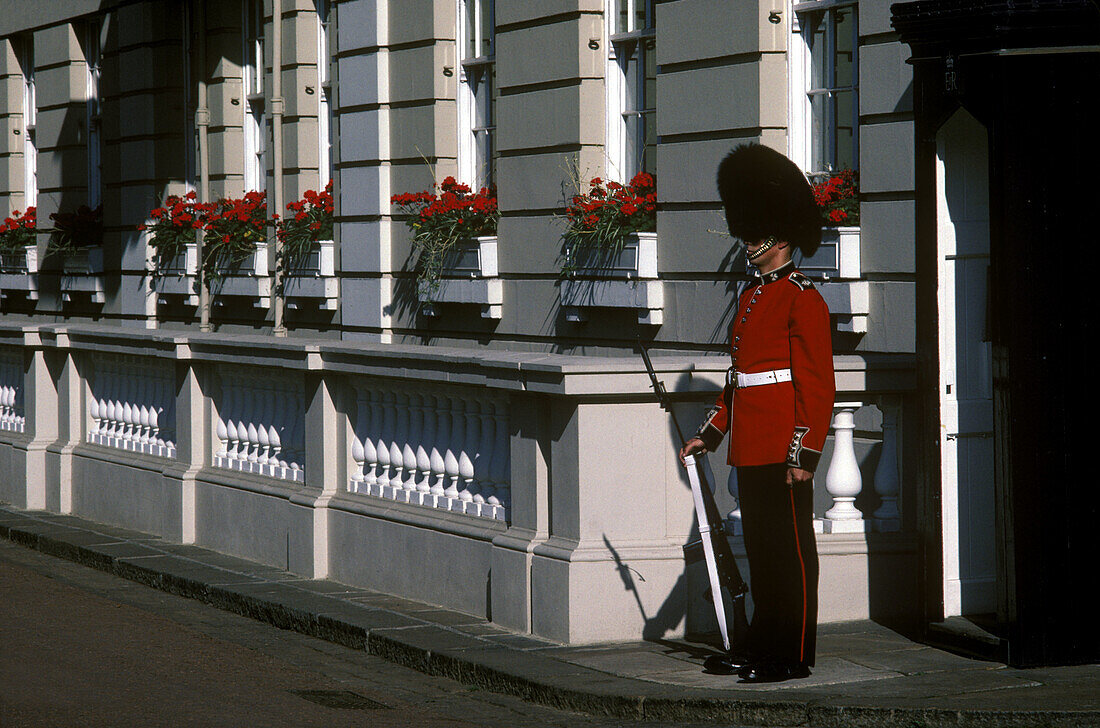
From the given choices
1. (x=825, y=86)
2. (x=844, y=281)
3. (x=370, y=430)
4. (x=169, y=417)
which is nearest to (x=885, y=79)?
(x=825, y=86)

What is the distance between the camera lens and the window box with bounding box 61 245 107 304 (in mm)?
19109

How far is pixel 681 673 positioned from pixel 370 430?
2908 mm

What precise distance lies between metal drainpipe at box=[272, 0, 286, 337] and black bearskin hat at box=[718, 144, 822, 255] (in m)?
8.60

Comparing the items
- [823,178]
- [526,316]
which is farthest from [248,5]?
[823,178]

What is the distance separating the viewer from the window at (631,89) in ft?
37.1

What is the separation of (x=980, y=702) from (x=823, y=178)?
453 cm

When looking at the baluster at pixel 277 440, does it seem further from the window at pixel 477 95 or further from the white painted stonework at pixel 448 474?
the window at pixel 477 95

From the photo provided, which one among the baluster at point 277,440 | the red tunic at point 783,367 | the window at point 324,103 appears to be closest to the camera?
the red tunic at point 783,367

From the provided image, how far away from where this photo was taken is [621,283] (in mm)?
10992

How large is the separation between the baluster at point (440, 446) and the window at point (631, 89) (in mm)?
3720

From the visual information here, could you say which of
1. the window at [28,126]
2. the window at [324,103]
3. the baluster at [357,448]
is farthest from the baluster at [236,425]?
the window at [28,126]

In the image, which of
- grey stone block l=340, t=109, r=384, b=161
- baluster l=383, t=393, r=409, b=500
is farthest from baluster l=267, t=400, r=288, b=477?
grey stone block l=340, t=109, r=384, b=161

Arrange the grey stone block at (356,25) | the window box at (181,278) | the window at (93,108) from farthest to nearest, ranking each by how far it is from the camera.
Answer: the window at (93,108), the window box at (181,278), the grey stone block at (356,25)

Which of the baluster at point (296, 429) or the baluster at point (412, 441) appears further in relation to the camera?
the baluster at point (296, 429)
